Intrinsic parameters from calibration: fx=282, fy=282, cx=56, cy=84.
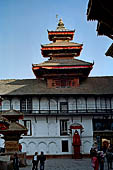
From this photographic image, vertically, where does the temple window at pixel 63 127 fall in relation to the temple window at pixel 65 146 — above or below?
above

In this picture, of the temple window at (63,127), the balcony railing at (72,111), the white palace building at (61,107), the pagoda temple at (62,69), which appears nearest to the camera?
the white palace building at (61,107)

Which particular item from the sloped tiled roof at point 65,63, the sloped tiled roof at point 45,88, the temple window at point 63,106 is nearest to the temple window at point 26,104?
the sloped tiled roof at point 45,88

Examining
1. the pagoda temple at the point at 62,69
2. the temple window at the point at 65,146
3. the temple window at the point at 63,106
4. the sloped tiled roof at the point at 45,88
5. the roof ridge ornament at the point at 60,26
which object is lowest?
the temple window at the point at 65,146

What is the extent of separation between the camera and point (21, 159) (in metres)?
25.4

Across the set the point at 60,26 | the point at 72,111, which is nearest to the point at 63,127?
the point at 72,111

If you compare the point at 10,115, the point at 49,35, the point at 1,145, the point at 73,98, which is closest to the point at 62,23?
the point at 49,35

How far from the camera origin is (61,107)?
43.9m

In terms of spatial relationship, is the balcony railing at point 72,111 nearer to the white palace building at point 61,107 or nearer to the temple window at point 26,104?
the white palace building at point 61,107

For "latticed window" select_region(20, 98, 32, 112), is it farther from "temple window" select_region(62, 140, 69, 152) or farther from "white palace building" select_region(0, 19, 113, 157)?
"temple window" select_region(62, 140, 69, 152)

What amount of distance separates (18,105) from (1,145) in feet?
21.3

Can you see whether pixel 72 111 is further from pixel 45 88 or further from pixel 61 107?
pixel 45 88

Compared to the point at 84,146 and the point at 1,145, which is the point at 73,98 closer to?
the point at 84,146

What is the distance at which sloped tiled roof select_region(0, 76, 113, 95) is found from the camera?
43.6 meters

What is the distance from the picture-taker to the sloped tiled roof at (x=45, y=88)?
143 ft
